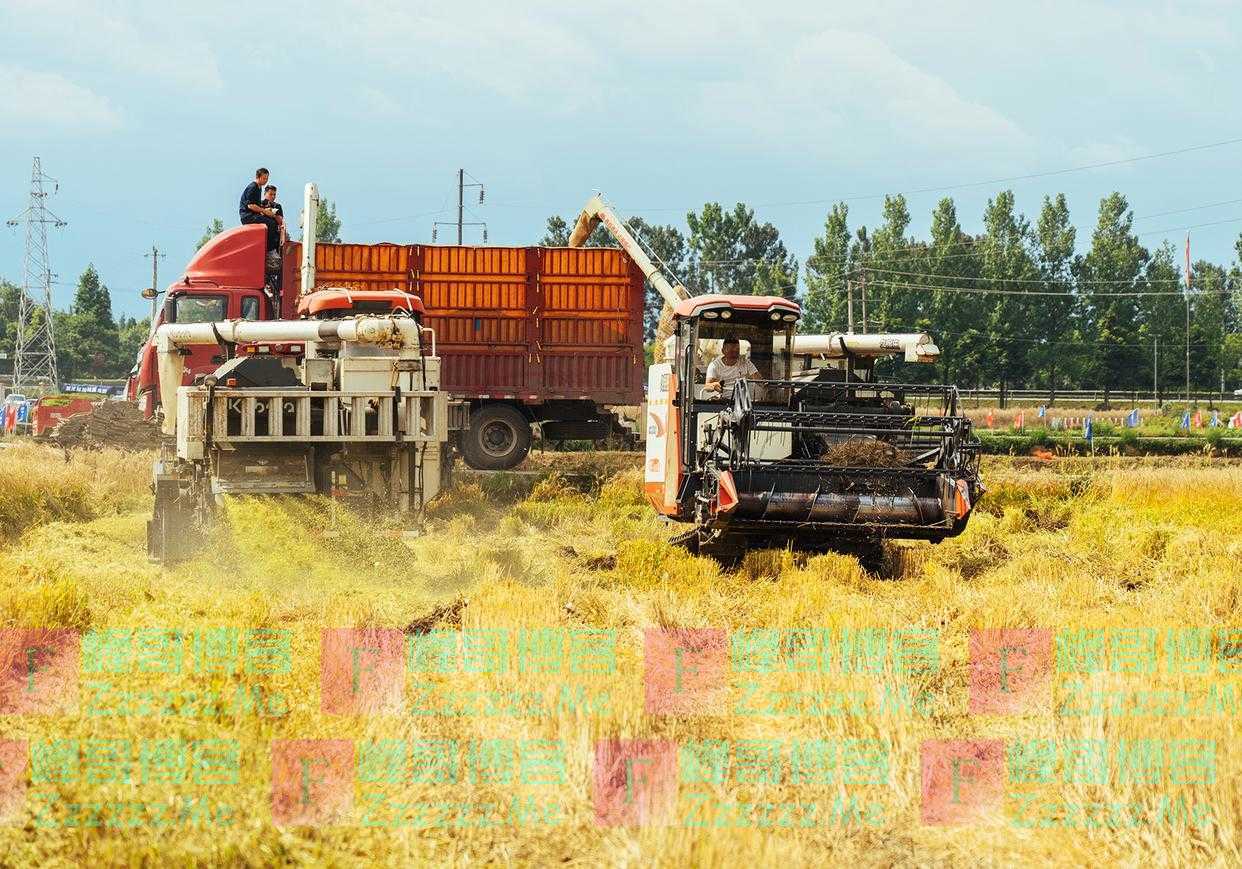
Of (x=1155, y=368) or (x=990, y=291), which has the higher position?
(x=990, y=291)

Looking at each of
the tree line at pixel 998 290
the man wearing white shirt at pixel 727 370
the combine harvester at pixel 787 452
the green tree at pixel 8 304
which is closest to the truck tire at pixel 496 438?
the combine harvester at pixel 787 452

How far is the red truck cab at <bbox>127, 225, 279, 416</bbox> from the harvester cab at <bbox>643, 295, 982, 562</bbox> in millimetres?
8221

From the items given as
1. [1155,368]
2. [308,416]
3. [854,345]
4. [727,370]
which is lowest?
[308,416]

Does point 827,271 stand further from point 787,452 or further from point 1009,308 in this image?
point 787,452

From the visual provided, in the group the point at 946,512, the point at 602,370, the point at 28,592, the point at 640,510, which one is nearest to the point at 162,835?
the point at 28,592

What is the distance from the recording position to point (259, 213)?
18.6 m

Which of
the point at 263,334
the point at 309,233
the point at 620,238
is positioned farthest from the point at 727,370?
the point at 620,238

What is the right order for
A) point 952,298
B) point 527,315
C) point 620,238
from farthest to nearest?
point 952,298 → point 620,238 → point 527,315

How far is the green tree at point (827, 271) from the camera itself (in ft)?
217

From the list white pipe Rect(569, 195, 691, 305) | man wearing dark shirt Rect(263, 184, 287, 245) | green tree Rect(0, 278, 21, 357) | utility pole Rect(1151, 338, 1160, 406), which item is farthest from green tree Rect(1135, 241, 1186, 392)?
green tree Rect(0, 278, 21, 357)

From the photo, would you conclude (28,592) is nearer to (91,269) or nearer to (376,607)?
(376,607)

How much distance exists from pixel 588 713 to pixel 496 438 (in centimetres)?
1507

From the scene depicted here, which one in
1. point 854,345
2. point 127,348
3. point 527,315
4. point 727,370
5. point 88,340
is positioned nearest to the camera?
point 727,370

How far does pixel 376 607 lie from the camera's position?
29.5 ft
